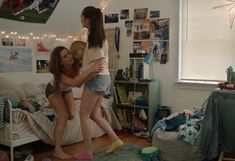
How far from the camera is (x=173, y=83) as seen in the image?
12.9 ft

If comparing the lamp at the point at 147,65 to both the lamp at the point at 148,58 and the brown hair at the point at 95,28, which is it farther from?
the brown hair at the point at 95,28

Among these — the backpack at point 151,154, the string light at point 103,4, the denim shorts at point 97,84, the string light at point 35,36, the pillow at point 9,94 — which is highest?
the string light at point 103,4

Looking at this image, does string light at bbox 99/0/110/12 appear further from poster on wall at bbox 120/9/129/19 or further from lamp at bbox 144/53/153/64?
lamp at bbox 144/53/153/64

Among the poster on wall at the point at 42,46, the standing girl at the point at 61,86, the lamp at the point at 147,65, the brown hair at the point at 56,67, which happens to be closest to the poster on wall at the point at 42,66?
the poster on wall at the point at 42,46

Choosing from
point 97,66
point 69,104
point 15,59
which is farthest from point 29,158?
point 15,59

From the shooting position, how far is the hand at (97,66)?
2732 mm

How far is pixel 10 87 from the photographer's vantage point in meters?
3.39

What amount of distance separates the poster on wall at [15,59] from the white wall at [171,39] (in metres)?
0.07

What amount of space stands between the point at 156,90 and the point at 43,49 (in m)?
1.65

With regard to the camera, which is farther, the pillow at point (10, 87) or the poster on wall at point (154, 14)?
the poster on wall at point (154, 14)

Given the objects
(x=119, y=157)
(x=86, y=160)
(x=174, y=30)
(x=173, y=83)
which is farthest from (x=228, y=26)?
(x=86, y=160)

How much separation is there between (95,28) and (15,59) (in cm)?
139

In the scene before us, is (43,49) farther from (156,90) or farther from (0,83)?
(156,90)

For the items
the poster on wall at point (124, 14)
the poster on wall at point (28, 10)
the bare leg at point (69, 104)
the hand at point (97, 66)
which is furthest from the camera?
the poster on wall at point (124, 14)
